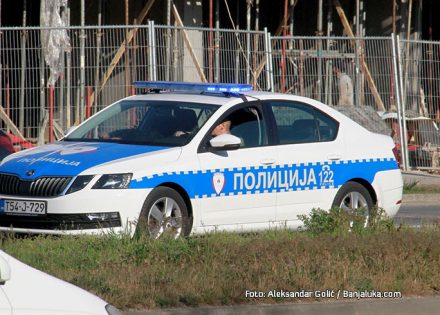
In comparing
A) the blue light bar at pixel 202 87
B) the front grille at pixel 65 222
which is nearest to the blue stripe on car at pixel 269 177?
the front grille at pixel 65 222

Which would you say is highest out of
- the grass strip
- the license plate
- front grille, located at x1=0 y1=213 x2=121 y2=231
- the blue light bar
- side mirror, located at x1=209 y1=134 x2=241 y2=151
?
the blue light bar

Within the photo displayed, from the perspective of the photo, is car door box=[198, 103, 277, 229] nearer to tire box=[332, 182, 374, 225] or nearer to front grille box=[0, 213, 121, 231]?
tire box=[332, 182, 374, 225]

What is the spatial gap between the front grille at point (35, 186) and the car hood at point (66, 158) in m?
0.05

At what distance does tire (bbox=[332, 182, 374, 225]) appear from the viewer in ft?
39.6

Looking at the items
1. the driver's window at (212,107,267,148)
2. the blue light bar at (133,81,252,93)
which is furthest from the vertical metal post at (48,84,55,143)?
the driver's window at (212,107,267,148)

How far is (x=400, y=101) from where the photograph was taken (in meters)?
20.6

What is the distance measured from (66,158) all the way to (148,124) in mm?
1159

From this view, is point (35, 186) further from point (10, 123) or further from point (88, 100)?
point (88, 100)

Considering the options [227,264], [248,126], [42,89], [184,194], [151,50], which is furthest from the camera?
[151,50]

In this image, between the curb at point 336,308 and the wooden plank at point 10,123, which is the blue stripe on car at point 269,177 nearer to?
the curb at point 336,308

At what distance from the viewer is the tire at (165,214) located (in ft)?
34.3

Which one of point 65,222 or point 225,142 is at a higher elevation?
point 225,142

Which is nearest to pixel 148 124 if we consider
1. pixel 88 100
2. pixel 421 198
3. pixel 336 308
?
pixel 336 308

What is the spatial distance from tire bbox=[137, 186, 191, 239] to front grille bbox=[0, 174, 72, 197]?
2.50 feet
